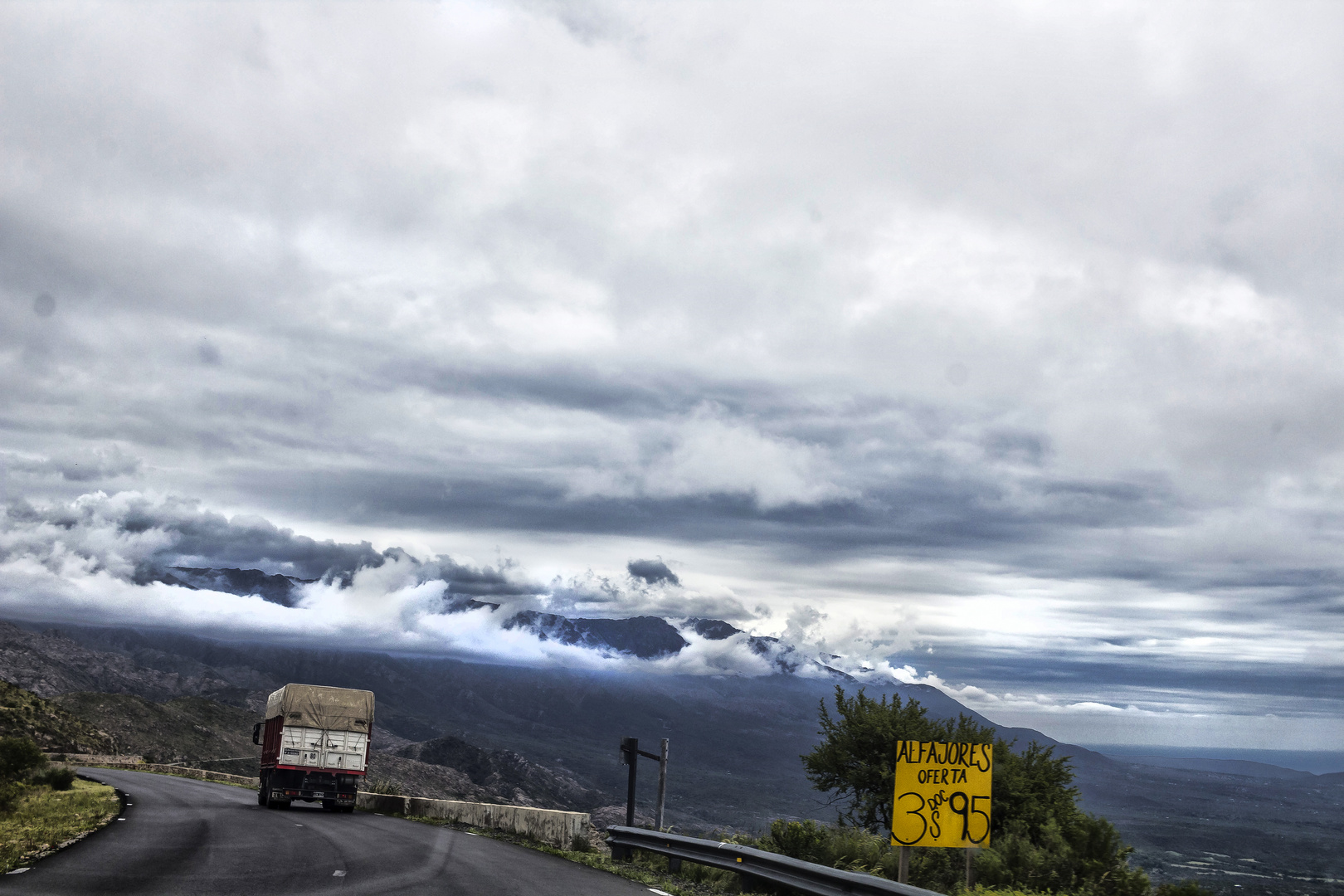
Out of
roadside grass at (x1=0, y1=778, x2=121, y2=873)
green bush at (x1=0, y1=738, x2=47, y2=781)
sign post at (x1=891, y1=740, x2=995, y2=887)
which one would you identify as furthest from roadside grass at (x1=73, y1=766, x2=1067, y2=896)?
green bush at (x1=0, y1=738, x2=47, y2=781)

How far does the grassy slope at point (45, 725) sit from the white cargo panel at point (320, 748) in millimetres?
77993

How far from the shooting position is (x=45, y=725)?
114312 mm

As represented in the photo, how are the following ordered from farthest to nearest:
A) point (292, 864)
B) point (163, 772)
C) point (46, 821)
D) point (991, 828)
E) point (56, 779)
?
point (163, 772) < point (56, 779) < point (991, 828) < point (46, 821) < point (292, 864)

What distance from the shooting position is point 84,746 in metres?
118

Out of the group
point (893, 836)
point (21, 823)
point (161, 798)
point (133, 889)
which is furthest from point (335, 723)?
point (893, 836)

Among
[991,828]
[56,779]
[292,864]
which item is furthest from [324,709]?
[991,828]

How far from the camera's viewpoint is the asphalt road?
1582cm

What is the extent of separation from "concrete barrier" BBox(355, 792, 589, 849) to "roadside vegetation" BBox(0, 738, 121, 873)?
9.16m

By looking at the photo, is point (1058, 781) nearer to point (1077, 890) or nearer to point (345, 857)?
point (1077, 890)

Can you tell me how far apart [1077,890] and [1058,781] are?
2174cm

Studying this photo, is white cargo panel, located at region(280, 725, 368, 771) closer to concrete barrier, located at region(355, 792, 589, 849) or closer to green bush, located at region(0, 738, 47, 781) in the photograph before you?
concrete barrier, located at region(355, 792, 589, 849)

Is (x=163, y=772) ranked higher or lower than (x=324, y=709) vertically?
lower

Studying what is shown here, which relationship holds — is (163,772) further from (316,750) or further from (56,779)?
(316,750)

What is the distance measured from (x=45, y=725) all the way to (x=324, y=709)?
95878 mm
